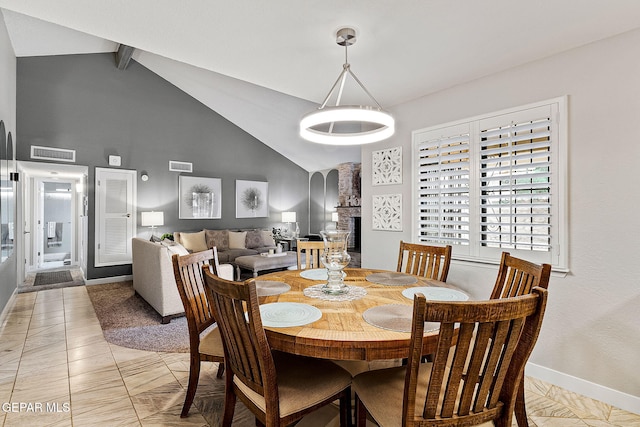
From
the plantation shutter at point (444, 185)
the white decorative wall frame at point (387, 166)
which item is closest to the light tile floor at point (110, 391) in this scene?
the plantation shutter at point (444, 185)

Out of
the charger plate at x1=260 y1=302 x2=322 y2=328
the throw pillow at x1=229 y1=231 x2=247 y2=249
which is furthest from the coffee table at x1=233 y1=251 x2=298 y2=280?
the charger plate at x1=260 y1=302 x2=322 y2=328

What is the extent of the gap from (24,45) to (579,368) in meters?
7.33

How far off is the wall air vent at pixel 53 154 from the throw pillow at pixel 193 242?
7.09ft

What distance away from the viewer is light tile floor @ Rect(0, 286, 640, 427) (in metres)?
1.88

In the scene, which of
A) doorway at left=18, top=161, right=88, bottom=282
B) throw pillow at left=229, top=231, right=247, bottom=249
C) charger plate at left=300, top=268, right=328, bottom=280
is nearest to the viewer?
charger plate at left=300, top=268, right=328, bottom=280

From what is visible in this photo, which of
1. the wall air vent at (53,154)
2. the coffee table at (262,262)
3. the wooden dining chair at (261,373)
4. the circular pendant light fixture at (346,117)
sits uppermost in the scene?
the wall air vent at (53,154)

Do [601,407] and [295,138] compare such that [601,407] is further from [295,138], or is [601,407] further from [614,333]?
[295,138]

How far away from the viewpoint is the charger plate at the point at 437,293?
1689 mm

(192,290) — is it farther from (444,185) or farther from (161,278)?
(444,185)

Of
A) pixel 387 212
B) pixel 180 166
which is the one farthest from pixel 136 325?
pixel 180 166

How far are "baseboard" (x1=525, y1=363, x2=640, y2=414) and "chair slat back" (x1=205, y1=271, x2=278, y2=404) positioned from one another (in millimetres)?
2227

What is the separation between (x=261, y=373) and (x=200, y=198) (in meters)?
6.11

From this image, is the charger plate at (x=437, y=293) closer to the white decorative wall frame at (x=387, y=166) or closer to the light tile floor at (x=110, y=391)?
the light tile floor at (x=110, y=391)

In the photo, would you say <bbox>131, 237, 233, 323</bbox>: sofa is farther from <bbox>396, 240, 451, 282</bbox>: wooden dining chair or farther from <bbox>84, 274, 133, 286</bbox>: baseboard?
<bbox>396, 240, 451, 282</bbox>: wooden dining chair
